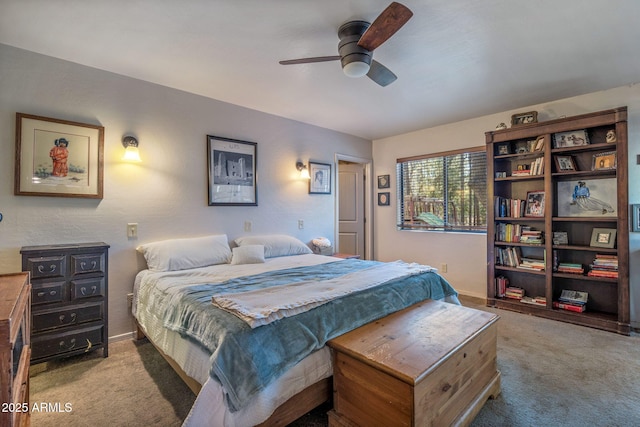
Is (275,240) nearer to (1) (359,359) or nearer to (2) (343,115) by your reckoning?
(2) (343,115)

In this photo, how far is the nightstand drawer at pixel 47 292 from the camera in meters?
2.00

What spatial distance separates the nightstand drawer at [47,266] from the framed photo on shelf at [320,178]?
2.70 m

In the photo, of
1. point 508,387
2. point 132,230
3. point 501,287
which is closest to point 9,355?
point 132,230

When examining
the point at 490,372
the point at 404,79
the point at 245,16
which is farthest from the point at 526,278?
the point at 245,16

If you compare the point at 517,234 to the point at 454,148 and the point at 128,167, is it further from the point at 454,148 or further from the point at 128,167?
the point at 128,167

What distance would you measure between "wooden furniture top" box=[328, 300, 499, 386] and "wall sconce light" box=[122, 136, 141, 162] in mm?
2312

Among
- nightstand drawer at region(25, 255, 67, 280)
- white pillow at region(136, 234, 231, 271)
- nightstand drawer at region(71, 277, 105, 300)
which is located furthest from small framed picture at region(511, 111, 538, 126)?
nightstand drawer at region(25, 255, 67, 280)

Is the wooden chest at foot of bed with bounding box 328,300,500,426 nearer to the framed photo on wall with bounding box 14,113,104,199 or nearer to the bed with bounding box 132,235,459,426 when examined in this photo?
the bed with bounding box 132,235,459,426

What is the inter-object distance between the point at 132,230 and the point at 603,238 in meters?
4.52

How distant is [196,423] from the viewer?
1.21 metres

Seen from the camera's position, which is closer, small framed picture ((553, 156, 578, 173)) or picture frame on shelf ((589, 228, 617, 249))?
picture frame on shelf ((589, 228, 617, 249))

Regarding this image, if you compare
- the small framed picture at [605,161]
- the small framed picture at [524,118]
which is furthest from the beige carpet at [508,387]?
the small framed picture at [524,118]

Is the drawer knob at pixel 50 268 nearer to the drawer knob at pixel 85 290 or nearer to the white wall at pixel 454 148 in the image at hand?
the drawer knob at pixel 85 290

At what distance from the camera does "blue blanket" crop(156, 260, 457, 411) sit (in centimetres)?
126
